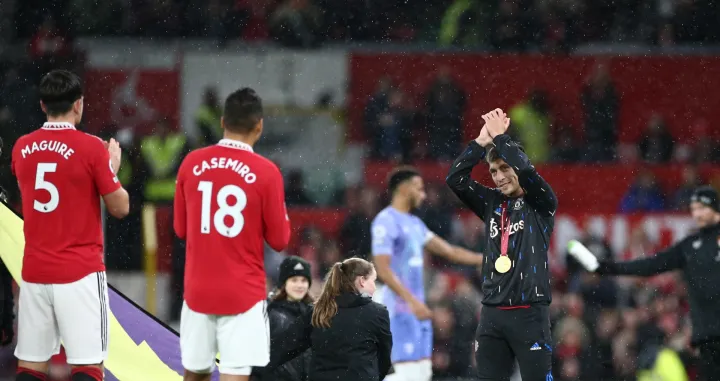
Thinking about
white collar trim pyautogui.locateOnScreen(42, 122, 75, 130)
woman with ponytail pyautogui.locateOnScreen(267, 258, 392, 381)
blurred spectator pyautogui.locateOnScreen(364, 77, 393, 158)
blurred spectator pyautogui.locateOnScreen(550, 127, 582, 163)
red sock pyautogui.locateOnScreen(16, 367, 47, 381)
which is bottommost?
red sock pyautogui.locateOnScreen(16, 367, 47, 381)

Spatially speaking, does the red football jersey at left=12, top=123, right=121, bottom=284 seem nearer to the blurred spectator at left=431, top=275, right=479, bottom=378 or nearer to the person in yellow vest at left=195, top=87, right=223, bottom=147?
the blurred spectator at left=431, top=275, right=479, bottom=378

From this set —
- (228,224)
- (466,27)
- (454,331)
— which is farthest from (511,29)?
(228,224)

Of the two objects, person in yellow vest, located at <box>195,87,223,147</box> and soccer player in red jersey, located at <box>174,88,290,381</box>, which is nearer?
soccer player in red jersey, located at <box>174,88,290,381</box>

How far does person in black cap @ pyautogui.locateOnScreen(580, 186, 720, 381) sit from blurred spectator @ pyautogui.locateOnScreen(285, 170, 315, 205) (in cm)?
723

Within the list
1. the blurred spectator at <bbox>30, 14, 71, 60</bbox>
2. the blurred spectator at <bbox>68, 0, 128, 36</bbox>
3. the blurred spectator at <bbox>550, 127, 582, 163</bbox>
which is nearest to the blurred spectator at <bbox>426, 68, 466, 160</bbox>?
the blurred spectator at <bbox>550, 127, 582, 163</bbox>

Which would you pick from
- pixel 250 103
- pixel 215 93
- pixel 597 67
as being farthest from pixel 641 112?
pixel 250 103

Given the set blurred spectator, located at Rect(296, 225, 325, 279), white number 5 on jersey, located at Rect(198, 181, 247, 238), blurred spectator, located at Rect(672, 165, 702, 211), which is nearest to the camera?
white number 5 on jersey, located at Rect(198, 181, 247, 238)

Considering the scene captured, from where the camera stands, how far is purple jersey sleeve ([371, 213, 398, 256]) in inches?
369

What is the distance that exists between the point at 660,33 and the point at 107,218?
27.4 feet

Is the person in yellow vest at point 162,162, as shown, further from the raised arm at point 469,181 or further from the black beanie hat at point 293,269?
the raised arm at point 469,181

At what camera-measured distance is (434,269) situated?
47.9 ft

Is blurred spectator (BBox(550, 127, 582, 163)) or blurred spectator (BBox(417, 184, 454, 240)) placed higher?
blurred spectator (BBox(550, 127, 582, 163))

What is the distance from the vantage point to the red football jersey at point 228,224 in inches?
222

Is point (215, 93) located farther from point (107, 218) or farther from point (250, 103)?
point (250, 103)
